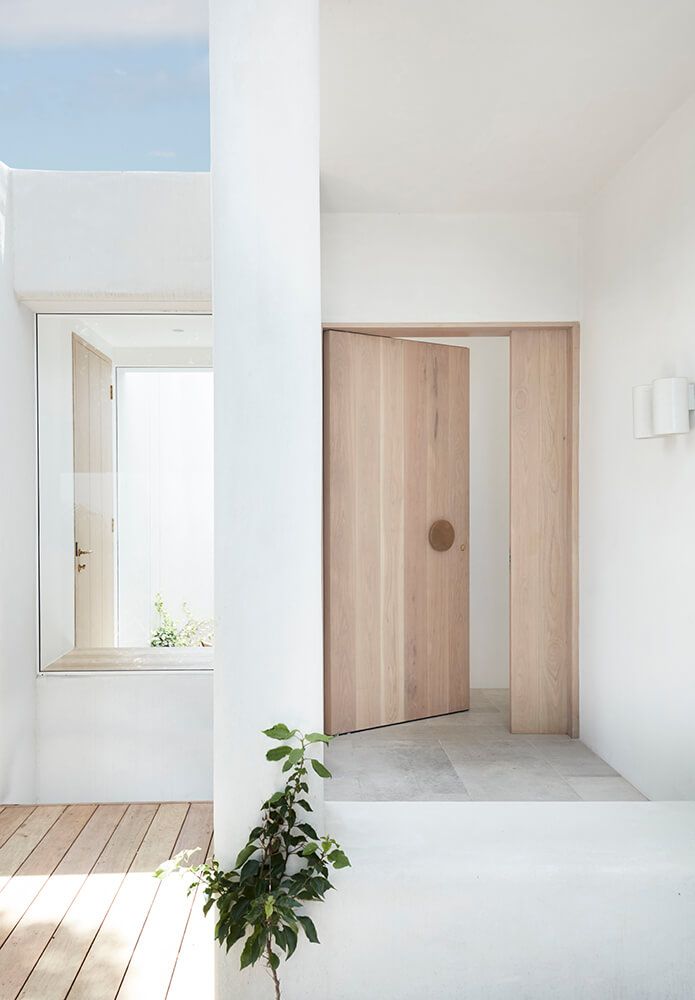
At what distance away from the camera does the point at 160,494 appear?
13.8ft

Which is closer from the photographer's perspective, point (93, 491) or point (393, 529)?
point (93, 491)

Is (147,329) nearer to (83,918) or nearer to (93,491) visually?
(93,491)

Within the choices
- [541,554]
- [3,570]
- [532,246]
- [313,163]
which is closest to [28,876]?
[3,570]

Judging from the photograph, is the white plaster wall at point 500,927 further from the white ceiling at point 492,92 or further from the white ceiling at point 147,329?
the white ceiling at point 147,329

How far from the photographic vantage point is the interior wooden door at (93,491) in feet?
13.6

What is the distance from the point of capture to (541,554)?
4.42 m

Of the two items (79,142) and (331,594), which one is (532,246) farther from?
(79,142)

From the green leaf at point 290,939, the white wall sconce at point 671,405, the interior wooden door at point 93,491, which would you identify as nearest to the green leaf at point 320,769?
the green leaf at point 290,939

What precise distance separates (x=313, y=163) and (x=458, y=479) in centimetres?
296

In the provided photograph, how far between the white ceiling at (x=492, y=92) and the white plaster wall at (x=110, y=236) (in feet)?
2.31

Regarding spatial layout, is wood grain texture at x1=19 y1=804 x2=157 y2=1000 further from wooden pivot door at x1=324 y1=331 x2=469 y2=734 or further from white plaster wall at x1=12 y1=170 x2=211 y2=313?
white plaster wall at x1=12 y1=170 x2=211 y2=313

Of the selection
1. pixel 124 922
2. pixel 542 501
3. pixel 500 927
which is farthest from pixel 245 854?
pixel 542 501

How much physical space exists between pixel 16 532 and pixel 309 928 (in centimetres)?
266

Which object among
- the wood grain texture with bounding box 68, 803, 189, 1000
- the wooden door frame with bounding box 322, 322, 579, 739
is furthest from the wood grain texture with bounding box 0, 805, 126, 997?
the wooden door frame with bounding box 322, 322, 579, 739
